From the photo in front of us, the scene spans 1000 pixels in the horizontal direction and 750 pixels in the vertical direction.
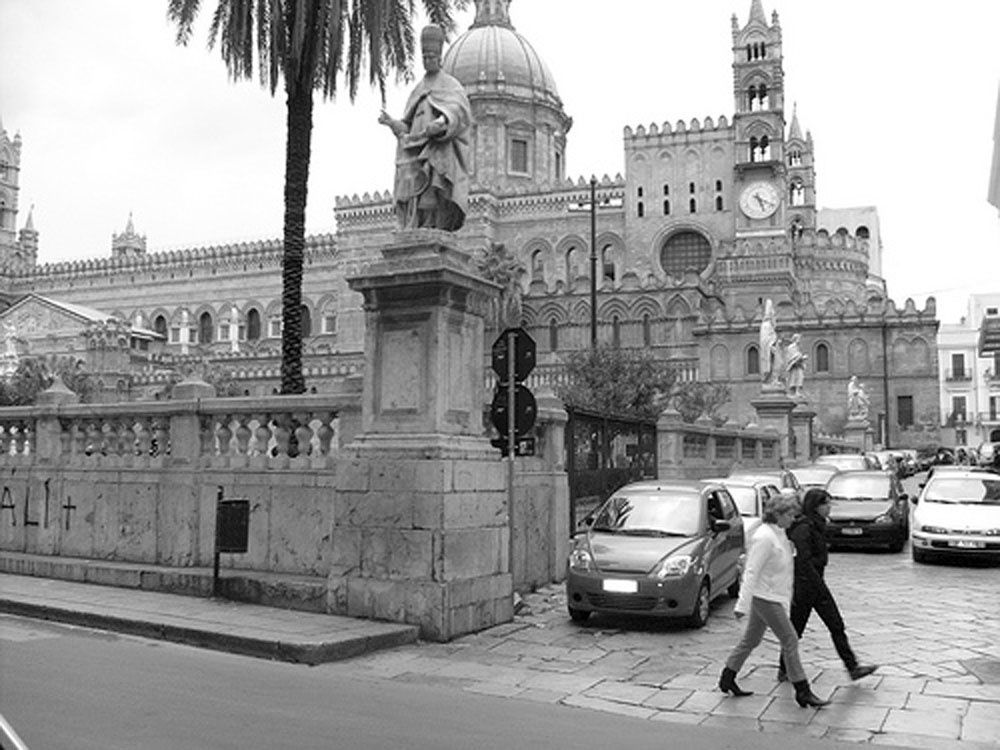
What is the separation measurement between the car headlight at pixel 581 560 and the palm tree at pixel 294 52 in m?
8.02

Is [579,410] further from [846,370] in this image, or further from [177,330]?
[177,330]

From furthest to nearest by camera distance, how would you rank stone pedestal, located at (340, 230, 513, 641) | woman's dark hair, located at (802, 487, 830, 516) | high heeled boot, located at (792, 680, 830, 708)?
1. stone pedestal, located at (340, 230, 513, 641)
2. woman's dark hair, located at (802, 487, 830, 516)
3. high heeled boot, located at (792, 680, 830, 708)

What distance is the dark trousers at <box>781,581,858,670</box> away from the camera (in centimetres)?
816

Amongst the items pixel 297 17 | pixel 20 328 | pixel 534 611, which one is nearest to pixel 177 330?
pixel 20 328

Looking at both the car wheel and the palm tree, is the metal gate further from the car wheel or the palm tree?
the palm tree

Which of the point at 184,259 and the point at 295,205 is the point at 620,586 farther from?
the point at 184,259

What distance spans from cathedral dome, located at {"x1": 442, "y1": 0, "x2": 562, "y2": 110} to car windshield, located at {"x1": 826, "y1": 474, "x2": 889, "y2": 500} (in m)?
64.2

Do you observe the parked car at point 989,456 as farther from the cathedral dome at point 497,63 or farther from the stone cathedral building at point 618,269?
the cathedral dome at point 497,63

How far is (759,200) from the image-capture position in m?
73.0

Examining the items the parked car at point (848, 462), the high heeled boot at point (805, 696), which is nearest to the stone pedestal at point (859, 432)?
the parked car at point (848, 462)

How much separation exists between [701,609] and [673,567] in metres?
0.66

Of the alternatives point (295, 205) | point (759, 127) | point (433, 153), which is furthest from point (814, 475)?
point (759, 127)

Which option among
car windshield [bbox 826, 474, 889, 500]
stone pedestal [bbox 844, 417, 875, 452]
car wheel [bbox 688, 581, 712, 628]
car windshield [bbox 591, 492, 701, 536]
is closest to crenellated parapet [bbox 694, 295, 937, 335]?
stone pedestal [bbox 844, 417, 875, 452]

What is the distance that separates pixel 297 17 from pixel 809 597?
13.3 m
